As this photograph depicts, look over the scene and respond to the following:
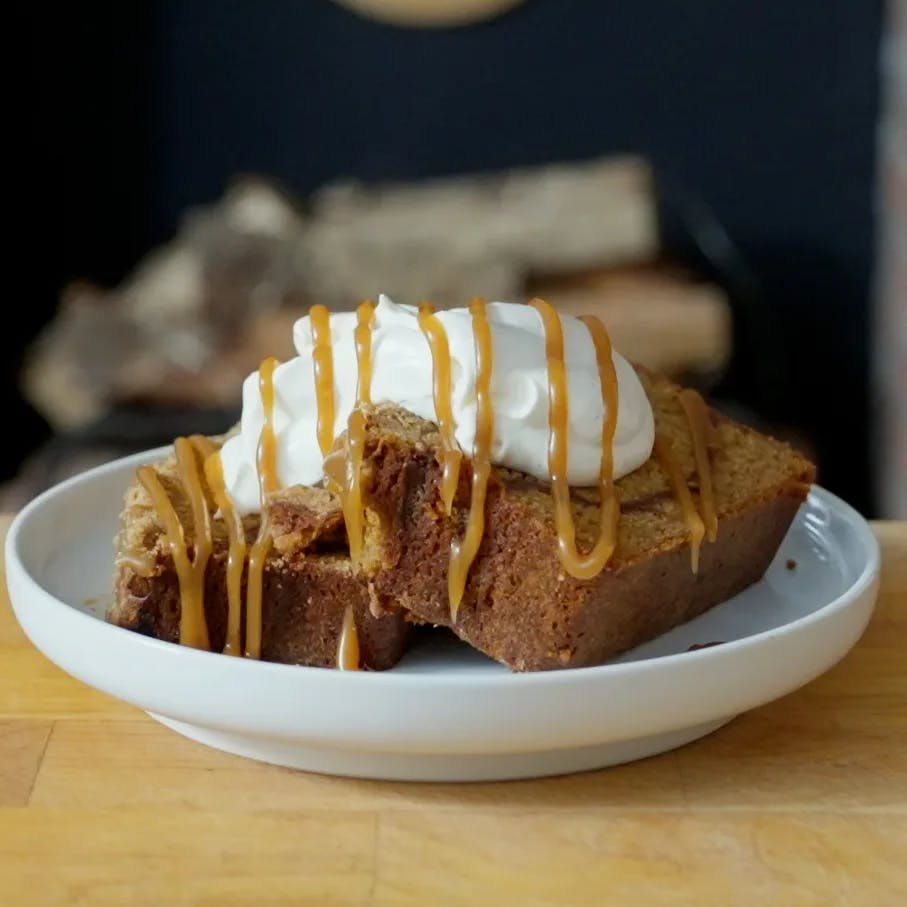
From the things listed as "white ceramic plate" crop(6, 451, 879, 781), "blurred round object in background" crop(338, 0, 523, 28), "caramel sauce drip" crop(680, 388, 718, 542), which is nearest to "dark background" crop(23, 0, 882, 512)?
"blurred round object in background" crop(338, 0, 523, 28)

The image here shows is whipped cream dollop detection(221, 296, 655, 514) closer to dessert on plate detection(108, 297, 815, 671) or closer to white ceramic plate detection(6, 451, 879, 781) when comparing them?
dessert on plate detection(108, 297, 815, 671)

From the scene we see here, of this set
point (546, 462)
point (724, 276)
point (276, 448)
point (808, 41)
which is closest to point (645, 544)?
point (546, 462)

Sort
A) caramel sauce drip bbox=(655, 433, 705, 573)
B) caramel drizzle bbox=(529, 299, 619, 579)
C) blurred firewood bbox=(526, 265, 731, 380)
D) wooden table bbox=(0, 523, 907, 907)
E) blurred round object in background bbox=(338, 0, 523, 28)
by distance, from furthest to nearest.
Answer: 1. blurred round object in background bbox=(338, 0, 523, 28)
2. blurred firewood bbox=(526, 265, 731, 380)
3. caramel sauce drip bbox=(655, 433, 705, 573)
4. caramel drizzle bbox=(529, 299, 619, 579)
5. wooden table bbox=(0, 523, 907, 907)

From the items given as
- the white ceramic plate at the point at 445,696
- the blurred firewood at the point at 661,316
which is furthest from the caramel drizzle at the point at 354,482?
the blurred firewood at the point at 661,316

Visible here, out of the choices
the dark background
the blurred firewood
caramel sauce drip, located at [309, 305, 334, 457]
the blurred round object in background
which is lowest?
the blurred firewood

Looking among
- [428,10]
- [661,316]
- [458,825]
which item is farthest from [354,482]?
[428,10]

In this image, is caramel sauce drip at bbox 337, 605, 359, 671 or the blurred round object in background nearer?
caramel sauce drip at bbox 337, 605, 359, 671

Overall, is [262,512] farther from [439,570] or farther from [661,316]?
[661,316]

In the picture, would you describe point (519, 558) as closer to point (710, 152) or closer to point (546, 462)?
point (546, 462)
